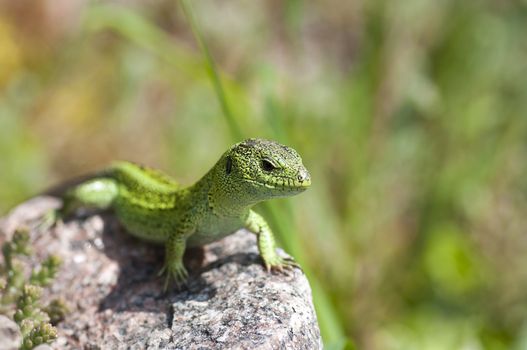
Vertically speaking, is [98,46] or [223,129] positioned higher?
[98,46]

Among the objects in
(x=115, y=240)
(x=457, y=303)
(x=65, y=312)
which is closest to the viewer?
(x=65, y=312)

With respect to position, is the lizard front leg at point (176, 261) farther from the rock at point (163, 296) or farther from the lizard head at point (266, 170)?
the lizard head at point (266, 170)

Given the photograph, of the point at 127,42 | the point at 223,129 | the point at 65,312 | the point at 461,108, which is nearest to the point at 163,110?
the point at 127,42

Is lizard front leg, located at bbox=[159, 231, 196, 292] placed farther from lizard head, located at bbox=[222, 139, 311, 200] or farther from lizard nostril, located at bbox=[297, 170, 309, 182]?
lizard nostril, located at bbox=[297, 170, 309, 182]

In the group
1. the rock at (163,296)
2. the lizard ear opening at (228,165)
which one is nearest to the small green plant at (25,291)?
the rock at (163,296)

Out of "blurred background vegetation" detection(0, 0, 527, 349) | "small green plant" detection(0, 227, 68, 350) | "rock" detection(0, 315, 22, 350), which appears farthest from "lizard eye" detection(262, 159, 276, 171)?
"rock" detection(0, 315, 22, 350)

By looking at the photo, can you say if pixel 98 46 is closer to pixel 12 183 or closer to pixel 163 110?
pixel 163 110
